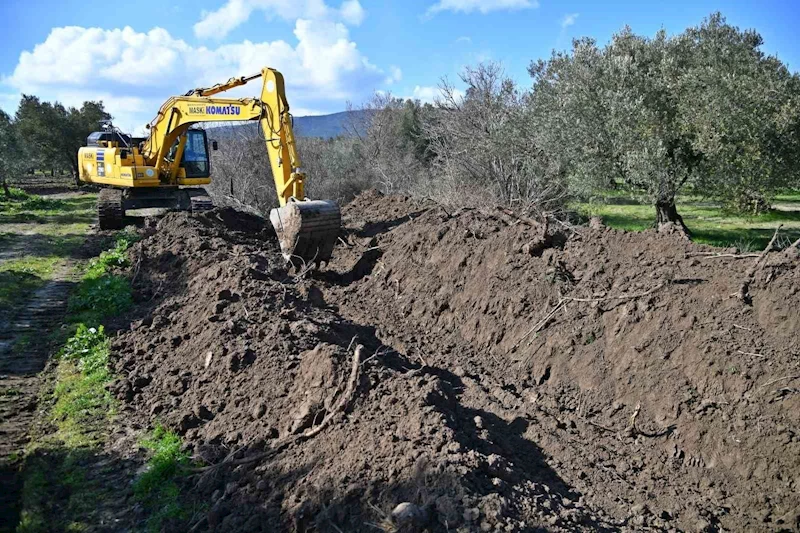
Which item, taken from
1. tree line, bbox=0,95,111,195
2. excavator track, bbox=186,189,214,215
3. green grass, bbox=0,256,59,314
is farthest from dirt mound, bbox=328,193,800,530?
tree line, bbox=0,95,111,195

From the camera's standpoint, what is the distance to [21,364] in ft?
25.2

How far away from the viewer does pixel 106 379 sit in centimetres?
695

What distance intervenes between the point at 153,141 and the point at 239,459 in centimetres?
1327

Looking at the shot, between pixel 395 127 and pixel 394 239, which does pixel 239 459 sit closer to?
pixel 394 239

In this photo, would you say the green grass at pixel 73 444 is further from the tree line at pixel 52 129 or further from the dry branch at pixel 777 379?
the tree line at pixel 52 129

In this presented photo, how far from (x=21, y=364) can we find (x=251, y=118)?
640 centimetres

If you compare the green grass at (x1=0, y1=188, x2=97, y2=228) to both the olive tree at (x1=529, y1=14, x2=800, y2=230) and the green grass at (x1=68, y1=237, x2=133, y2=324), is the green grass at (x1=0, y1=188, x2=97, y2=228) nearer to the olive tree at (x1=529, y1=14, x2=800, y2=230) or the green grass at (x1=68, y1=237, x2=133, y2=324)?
the green grass at (x1=68, y1=237, x2=133, y2=324)

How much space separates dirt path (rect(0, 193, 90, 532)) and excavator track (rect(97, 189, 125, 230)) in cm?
357

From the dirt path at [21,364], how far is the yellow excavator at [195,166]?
377 cm

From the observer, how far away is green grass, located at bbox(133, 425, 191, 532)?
455 centimetres

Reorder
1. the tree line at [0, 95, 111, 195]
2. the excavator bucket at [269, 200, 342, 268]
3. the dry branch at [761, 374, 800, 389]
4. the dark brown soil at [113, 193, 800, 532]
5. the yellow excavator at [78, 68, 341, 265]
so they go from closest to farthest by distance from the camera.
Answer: the dark brown soil at [113, 193, 800, 532] < the dry branch at [761, 374, 800, 389] < the excavator bucket at [269, 200, 342, 268] < the yellow excavator at [78, 68, 341, 265] < the tree line at [0, 95, 111, 195]

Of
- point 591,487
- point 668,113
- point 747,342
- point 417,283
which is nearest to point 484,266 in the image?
point 417,283

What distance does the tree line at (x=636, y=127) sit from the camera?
14477 millimetres

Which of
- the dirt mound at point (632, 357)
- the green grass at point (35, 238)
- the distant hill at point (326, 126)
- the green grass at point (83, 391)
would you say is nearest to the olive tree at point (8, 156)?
the green grass at point (35, 238)
